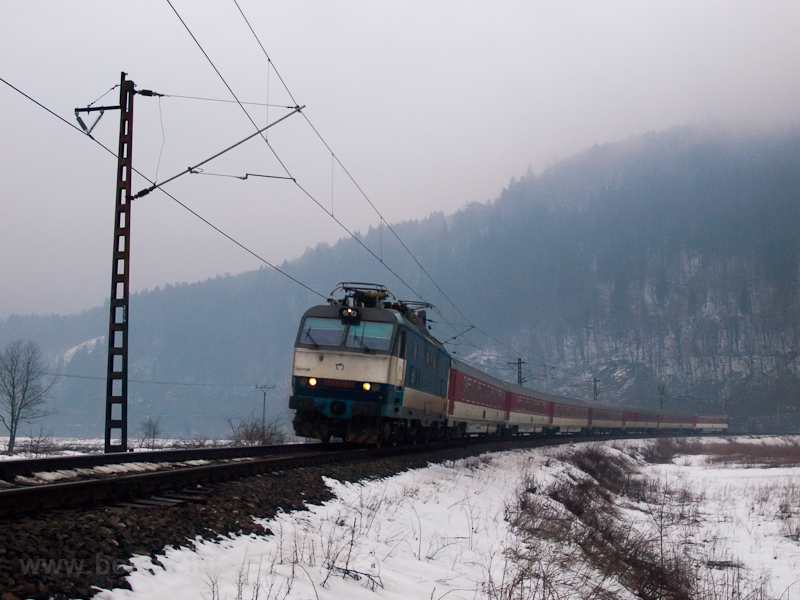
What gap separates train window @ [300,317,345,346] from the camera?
1666 centimetres

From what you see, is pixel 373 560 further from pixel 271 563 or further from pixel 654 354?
pixel 654 354

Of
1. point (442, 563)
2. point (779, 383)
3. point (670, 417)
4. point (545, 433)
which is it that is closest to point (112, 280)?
point (442, 563)

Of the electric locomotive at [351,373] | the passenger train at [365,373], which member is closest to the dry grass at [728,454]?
the passenger train at [365,373]

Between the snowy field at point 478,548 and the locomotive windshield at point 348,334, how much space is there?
321 centimetres

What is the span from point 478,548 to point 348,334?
8.30 meters

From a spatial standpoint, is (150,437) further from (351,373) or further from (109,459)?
(109,459)

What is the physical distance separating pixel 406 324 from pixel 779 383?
6089 inches

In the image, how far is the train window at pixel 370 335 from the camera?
16391mm

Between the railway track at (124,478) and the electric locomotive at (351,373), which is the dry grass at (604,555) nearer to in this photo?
the electric locomotive at (351,373)

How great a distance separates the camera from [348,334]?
54.6 ft

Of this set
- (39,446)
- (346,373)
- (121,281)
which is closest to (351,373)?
(346,373)

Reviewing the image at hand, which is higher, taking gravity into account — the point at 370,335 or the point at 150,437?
the point at 370,335

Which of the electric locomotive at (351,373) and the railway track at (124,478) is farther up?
the electric locomotive at (351,373)

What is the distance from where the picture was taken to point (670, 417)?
239ft
